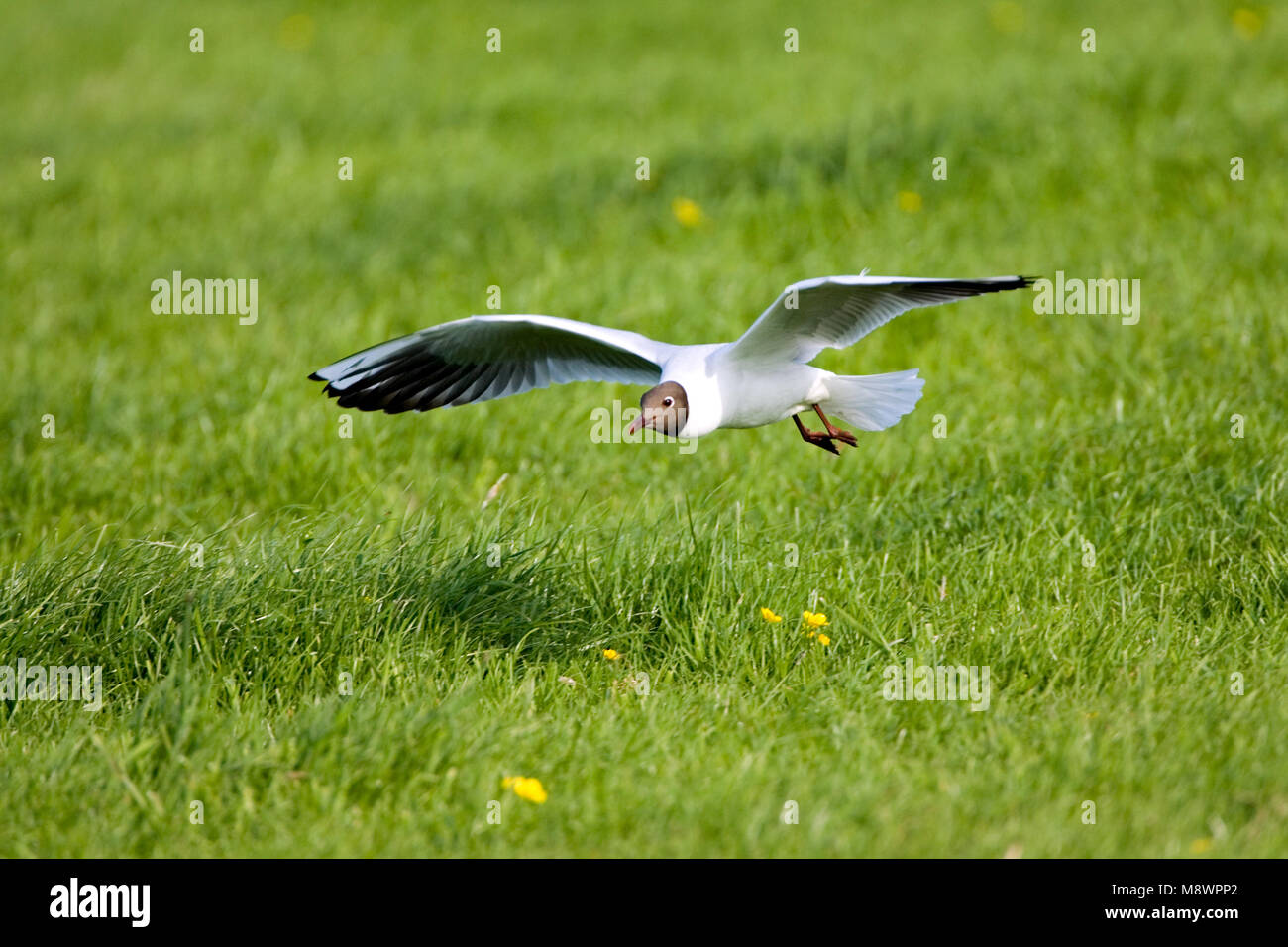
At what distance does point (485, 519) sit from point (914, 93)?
5509 millimetres

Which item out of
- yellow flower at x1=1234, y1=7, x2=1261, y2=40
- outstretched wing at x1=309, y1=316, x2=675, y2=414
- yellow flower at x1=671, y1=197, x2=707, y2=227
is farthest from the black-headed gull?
yellow flower at x1=1234, y1=7, x2=1261, y2=40

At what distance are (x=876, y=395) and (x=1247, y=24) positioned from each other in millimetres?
6902

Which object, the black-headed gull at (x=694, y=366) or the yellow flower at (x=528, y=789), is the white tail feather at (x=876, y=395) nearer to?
the black-headed gull at (x=694, y=366)

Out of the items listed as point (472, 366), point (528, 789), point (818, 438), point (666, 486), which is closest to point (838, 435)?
point (818, 438)

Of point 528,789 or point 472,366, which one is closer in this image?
point 528,789

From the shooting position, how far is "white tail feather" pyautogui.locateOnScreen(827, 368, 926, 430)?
434 centimetres

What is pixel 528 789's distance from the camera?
3.52 meters

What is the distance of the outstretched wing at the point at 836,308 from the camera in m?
3.76

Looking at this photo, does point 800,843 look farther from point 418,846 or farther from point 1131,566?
point 1131,566

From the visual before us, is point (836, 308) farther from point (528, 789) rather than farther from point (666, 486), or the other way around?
point (528, 789)

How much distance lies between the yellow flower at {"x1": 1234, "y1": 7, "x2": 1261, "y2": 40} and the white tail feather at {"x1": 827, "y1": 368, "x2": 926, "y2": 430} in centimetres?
654

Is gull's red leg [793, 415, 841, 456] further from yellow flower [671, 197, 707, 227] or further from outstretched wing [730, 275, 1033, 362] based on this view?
yellow flower [671, 197, 707, 227]
